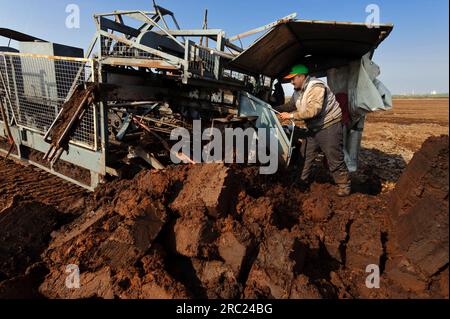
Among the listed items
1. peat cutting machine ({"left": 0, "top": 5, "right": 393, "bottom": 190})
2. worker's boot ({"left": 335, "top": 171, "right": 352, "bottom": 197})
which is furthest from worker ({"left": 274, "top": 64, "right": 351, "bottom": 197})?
peat cutting machine ({"left": 0, "top": 5, "right": 393, "bottom": 190})

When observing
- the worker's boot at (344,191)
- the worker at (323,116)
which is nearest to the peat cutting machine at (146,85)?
the worker at (323,116)

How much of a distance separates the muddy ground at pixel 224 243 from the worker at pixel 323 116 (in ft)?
2.37

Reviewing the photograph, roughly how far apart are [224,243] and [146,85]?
3.69 meters

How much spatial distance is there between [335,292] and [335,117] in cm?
244

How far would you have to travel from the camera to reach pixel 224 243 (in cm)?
295

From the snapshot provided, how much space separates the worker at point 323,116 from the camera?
418cm

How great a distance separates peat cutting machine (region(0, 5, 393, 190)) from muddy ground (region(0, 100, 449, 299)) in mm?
1275

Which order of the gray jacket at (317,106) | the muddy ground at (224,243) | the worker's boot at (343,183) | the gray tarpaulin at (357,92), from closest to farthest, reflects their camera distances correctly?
the muddy ground at (224,243) < the gray jacket at (317,106) < the worker's boot at (343,183) < the gray tarpaulin at (357,92)

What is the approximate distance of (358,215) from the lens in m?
3.66

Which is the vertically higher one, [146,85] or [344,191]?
[146,85]

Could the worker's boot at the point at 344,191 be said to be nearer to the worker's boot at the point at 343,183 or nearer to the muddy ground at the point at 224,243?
the worker's boot at the point at 343,183

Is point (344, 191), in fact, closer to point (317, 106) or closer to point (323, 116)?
point (323, 116)

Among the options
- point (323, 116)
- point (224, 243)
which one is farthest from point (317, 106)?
point (224, 243)

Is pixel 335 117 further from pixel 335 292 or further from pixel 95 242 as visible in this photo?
pixel 95 242
